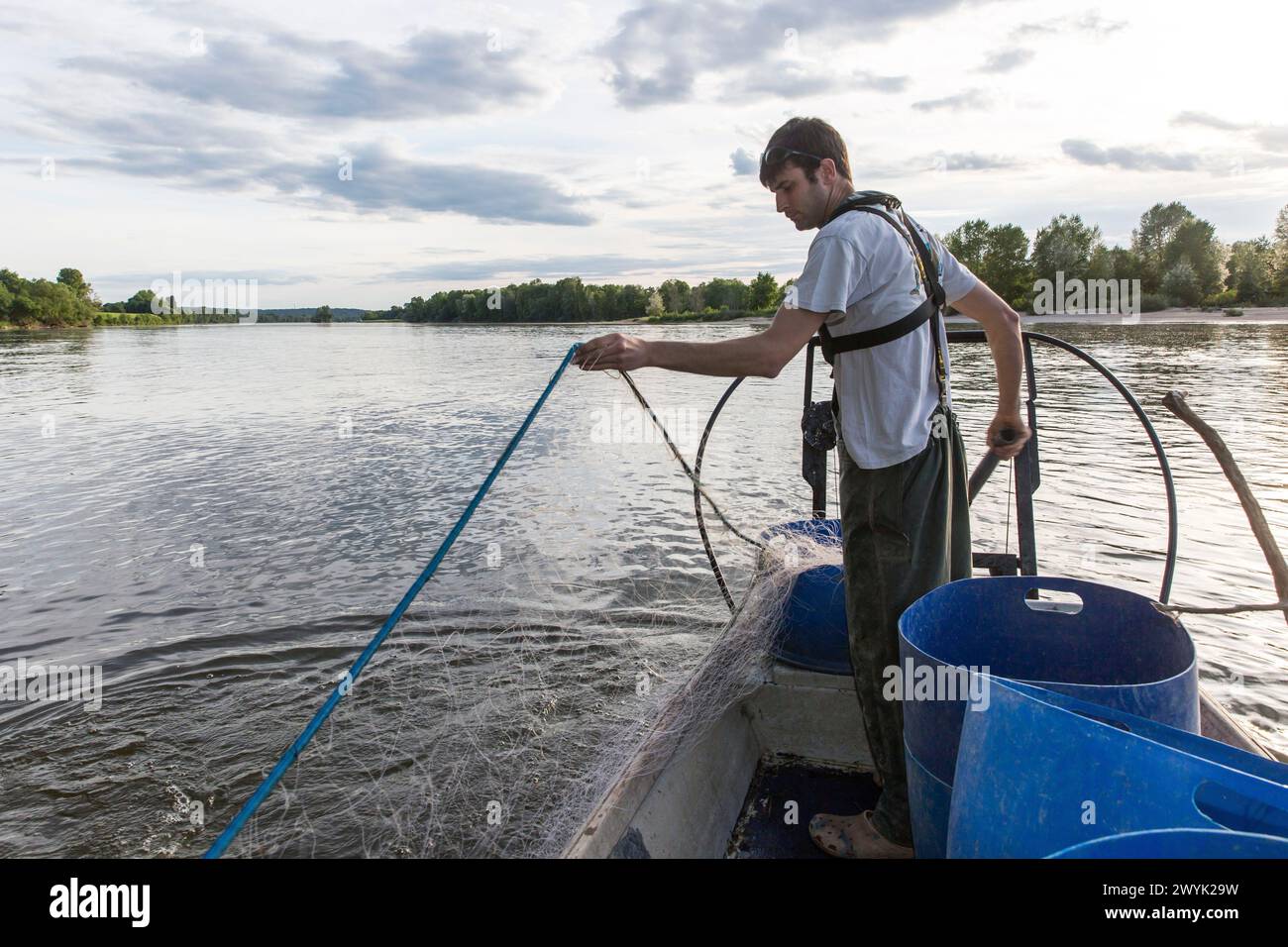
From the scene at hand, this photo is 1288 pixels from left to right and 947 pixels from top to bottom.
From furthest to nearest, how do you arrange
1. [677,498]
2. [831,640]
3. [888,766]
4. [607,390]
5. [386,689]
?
[607,390]
[677,498]
[386,689]
[831,640]
[888,766]

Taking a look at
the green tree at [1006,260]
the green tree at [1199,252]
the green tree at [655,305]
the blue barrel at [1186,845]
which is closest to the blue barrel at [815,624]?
the blue barrel at [1186,845]

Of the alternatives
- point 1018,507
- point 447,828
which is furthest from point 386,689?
point 1018,507

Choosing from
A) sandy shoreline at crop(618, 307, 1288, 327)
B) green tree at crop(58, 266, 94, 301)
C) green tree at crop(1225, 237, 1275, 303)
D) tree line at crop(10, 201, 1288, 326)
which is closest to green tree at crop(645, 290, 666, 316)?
tree line at crop(10, 201, 1288, 326)

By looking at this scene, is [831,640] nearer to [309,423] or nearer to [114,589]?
[114,589]

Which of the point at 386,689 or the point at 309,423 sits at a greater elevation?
the point at 309,423

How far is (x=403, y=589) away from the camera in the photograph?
745 cm

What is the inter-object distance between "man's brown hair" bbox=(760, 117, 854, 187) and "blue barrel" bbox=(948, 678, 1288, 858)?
1750mm

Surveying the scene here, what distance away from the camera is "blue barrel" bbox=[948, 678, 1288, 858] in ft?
4.79

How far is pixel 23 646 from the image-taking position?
6.43 meters

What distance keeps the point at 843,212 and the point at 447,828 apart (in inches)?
139

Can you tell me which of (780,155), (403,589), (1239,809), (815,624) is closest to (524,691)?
(403,589)

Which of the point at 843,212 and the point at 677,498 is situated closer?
the point at 843,212

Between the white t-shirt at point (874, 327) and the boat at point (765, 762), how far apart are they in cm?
83

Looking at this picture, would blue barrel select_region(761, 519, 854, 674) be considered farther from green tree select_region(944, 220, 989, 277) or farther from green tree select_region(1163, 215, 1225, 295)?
green tree select_region(944, 220, 989, 277)
